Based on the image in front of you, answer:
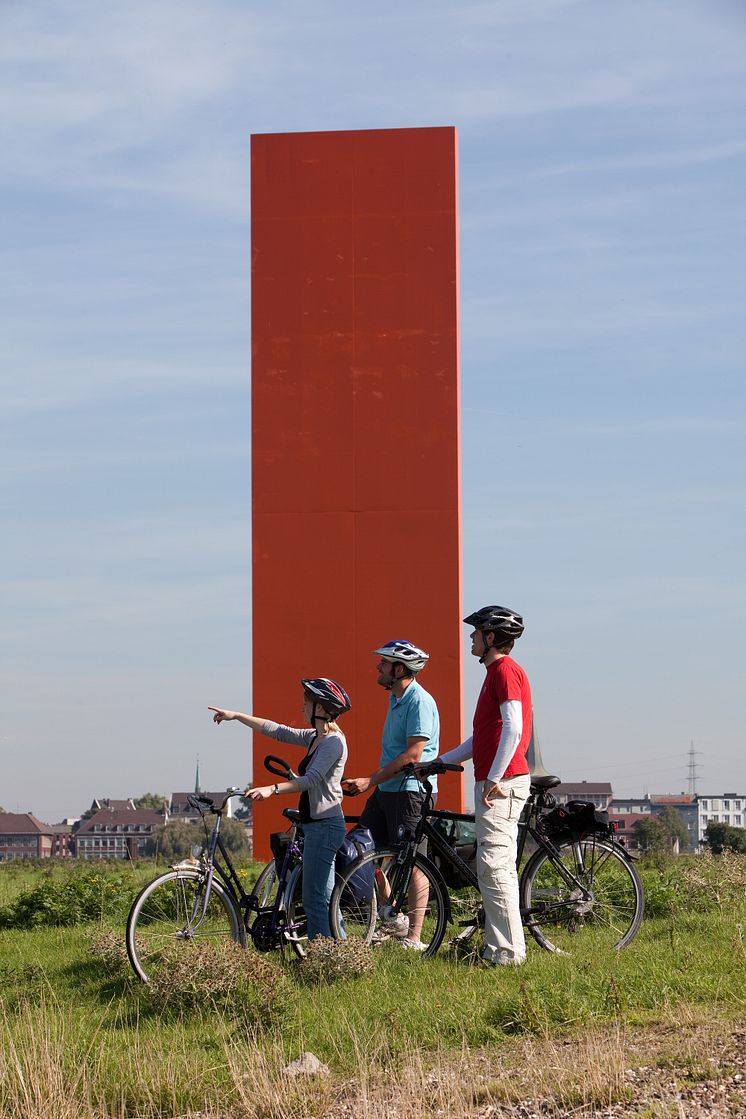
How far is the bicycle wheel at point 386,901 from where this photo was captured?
7605 mm

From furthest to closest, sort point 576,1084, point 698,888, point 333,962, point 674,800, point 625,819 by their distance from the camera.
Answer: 1. point 674,800
2. point 625,819
3. point 698,888
4. point 333,962
5. point 576,1084

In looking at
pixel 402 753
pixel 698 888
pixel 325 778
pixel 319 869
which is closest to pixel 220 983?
pixel 319 869

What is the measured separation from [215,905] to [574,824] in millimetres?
2045

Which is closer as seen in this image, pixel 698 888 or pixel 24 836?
pixel 698 888

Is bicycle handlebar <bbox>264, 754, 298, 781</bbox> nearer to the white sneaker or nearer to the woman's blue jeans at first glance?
the woman's blue jeans

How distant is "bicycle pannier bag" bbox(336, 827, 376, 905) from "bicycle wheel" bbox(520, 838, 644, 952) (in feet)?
2.88

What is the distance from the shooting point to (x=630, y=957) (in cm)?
723

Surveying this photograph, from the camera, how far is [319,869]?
7508 mm

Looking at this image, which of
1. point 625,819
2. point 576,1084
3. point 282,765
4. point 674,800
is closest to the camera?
point 576,1084

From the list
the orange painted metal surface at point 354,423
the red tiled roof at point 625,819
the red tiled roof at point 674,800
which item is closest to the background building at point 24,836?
the red tiled roof at point 625,819

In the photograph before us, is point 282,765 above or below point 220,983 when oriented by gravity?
above

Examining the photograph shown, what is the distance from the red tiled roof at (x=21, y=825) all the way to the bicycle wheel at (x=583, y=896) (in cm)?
9118

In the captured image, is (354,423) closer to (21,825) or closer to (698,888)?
(698,888)

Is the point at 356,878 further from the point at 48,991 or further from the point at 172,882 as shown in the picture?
the point at 48,991
